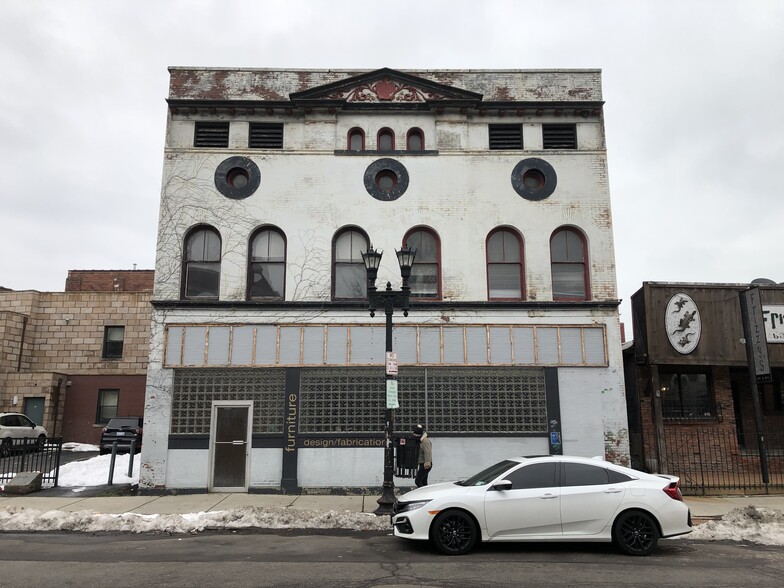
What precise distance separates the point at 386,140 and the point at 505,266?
4.66 metres

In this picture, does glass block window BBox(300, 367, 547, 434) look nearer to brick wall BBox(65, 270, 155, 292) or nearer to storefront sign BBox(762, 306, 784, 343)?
storefront sign BBox(762, 306, 784, 343)

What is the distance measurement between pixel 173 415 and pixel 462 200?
9.02 m

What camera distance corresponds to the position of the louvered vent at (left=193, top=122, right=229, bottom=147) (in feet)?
53.5

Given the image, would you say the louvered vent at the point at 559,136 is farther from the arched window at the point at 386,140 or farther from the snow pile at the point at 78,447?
the snow pile at the point at 78,447

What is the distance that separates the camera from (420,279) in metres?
15.6

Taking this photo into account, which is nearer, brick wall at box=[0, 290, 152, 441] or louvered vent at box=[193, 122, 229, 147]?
louvered vent at box=[193, 122, 229, 147]

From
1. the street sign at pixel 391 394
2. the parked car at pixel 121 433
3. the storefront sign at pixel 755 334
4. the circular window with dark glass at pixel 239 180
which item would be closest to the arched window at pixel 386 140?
the circular window with dark glass at pixel 239 180

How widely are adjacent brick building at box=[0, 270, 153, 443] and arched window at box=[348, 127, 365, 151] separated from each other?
1761cm

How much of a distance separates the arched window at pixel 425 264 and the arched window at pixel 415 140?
2313mm

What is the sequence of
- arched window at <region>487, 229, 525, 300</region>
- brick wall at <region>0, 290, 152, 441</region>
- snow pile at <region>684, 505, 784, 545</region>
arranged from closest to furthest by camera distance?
snow pile at <region>684, 505, 784, 545</region> < arched window at <region>487, 229, 525, 300</region> < brick wall at <region>0, 290, 152, 441</region>

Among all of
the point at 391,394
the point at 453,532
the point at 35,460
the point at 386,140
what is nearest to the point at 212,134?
the point at 386,140

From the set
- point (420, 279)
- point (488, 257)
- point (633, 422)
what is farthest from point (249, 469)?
point (633, 422)

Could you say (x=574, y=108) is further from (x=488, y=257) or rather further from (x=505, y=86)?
(x=488, y=257)

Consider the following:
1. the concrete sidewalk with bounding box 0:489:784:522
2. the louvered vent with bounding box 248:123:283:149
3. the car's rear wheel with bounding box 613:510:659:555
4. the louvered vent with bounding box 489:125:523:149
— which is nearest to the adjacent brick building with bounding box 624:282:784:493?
the concrete sidewalk with bounding box 0:489:784:522
